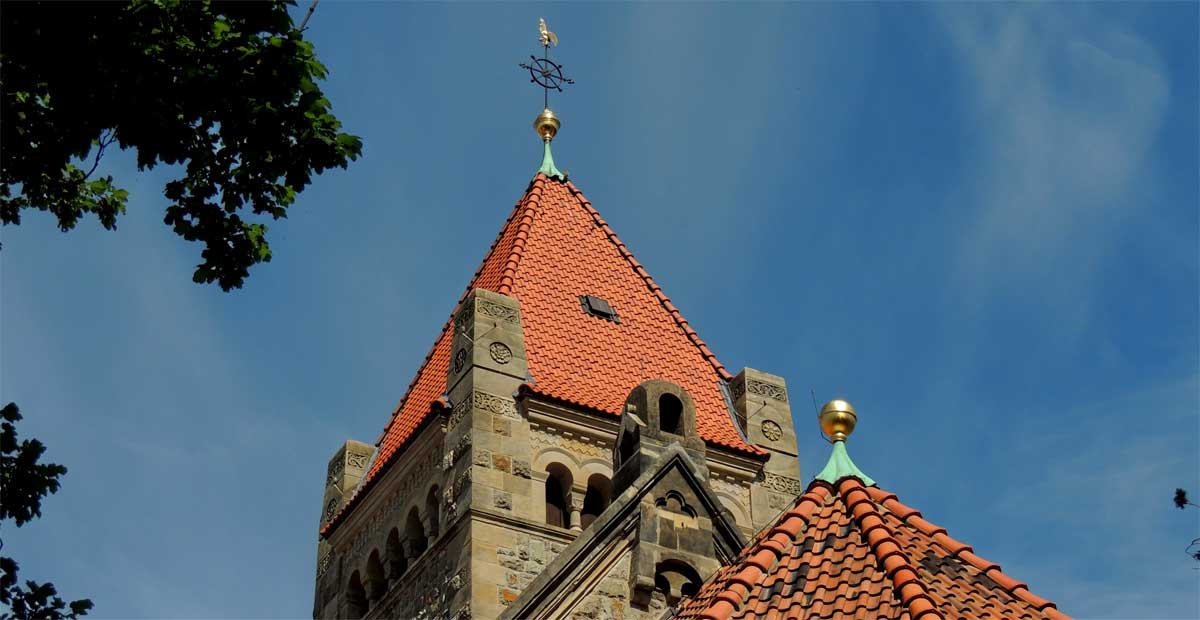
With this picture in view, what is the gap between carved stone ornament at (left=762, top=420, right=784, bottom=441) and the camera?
69.9 feet

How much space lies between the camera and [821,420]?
12.6m

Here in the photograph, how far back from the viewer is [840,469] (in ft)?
40.4

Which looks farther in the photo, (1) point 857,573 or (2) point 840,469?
(2) point 840,469

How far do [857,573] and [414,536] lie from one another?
10.3m

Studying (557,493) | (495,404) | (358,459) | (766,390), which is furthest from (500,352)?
(766,390)

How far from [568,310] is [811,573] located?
11.3 meters

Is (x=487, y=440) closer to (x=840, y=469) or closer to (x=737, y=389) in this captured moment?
(x=737, y=389)

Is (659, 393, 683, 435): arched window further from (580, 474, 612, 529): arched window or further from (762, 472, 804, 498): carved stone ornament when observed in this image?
(762, 472, 804, 498): carved stone ornament

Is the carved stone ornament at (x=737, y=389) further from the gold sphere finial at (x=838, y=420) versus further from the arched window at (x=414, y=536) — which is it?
the gold sphere finial at (x=838, y=420)

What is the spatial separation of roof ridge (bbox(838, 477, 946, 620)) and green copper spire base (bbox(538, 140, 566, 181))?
13.2m

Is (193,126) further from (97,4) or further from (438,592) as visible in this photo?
(438,592)

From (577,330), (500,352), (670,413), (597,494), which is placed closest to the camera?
(670,413)

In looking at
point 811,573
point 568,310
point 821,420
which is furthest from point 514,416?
point 811,573

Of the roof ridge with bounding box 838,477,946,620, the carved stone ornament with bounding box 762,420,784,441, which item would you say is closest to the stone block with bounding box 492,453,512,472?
the carved stone ornament with bounding box 762,420,784,441
